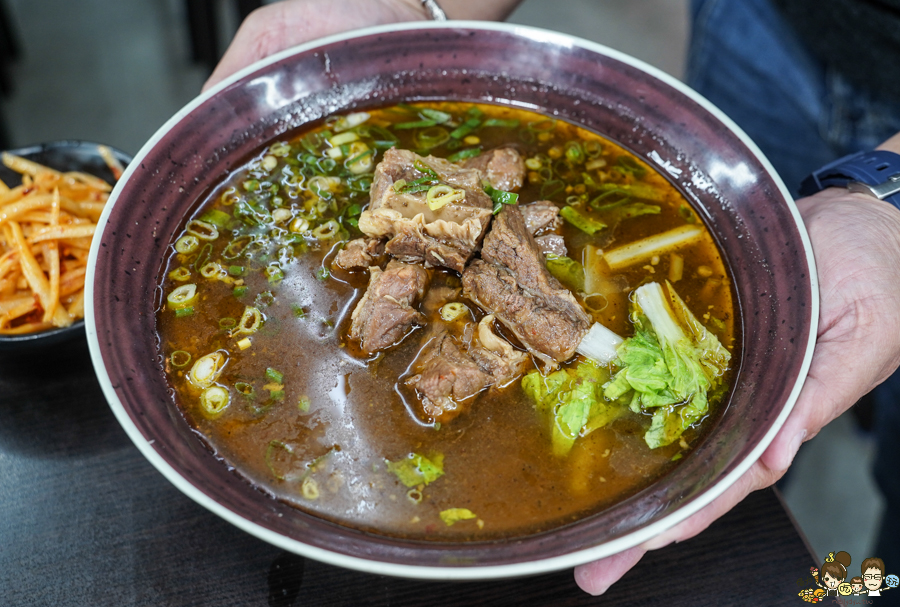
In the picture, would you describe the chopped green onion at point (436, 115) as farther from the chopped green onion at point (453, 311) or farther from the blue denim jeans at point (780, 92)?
the blue denim jeans at point (780, 92)

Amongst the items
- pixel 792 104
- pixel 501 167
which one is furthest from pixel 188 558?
pixel 792 104

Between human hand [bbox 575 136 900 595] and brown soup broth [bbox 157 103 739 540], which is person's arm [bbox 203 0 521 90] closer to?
brown soup broth [bbox 157 103 739 540]

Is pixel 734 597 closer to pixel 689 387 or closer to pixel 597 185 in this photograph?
pixel 689 387

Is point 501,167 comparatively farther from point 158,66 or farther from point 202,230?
point 158,66

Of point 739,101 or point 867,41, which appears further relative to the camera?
point 739,101

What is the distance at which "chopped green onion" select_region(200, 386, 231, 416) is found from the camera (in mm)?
2309

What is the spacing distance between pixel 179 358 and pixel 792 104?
144 inches

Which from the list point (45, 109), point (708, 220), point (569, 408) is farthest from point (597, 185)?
point (45, 109)

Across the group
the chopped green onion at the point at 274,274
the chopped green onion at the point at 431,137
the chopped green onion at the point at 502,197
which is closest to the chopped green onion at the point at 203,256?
the chopped green onion at the point at 274,274

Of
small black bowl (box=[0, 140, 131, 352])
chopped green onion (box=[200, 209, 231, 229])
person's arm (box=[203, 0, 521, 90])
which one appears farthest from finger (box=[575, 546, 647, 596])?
small black bowl (box=[0, 140, 131, 352])

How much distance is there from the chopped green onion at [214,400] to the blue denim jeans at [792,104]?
3430 millimetres

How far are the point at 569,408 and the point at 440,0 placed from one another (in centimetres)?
251

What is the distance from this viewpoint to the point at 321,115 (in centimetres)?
316

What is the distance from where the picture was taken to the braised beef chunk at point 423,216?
8.73 ft
